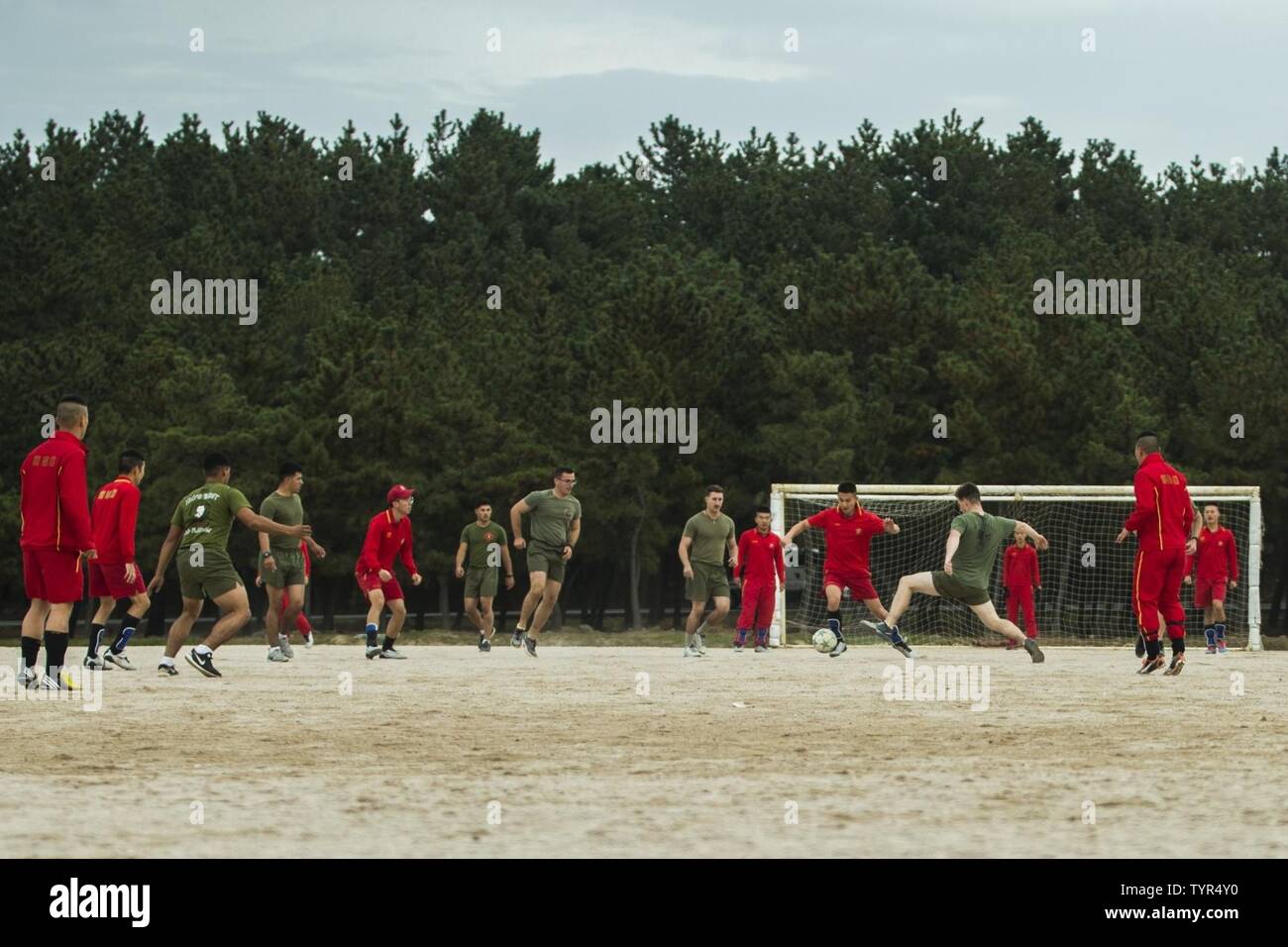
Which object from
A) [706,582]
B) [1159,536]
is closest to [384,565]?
[706,582]

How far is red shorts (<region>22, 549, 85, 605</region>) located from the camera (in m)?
14.0

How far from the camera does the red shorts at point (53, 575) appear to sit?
45.9 ft

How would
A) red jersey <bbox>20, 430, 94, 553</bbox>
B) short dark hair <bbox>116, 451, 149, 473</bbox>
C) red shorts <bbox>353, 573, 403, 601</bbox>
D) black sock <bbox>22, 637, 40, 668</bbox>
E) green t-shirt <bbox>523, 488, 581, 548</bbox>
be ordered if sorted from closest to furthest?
red jersey <bbox>20, 430, 94, 553</bbox>, black sock <bbox>22, 637, 40, 668</bbox>, short dark hair <bbox>116, 451, 149, 473</bbox>, red shorts <bbox>353, 573, 403, 601</bbox>, green t-shirt <bbox>523, 488, 581, 548</bbox>

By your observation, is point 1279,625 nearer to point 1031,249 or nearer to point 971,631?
point 1031,249

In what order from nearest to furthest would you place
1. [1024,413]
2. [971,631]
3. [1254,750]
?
[1254,750], [971,631], [1024,413]

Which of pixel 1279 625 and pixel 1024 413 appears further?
pixel 1279 625

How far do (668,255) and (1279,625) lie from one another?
2120 centimetres

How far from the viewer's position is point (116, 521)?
17.0 metres

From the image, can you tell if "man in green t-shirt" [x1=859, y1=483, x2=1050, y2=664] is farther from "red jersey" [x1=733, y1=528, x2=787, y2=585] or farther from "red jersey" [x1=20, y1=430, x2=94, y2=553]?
"red jersey" [x1=20, y1=430, x2=94, y2=553]

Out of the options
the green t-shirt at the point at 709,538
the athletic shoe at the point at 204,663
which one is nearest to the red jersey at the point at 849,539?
the green t-shirt at the point at 709,538

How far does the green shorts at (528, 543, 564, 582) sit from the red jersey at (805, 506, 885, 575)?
9.46ft

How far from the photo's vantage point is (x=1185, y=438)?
5138 cm

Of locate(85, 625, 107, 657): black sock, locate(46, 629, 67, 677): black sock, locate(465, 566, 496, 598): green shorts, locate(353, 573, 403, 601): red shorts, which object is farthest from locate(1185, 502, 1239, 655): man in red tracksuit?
locate(46, 629, 67, 677): black sock
